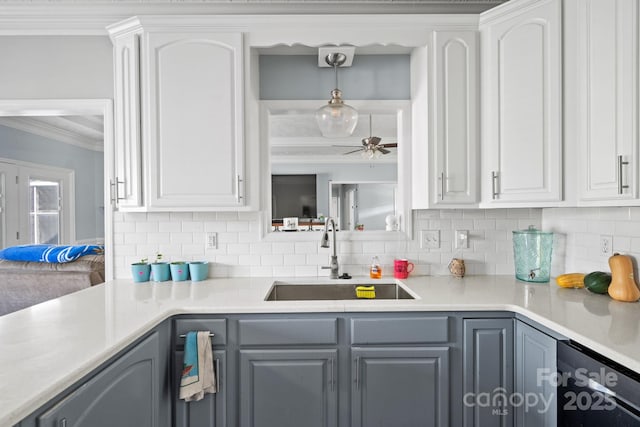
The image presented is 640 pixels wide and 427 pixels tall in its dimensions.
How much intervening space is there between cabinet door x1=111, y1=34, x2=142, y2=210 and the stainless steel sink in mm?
960

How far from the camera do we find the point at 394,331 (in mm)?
1696

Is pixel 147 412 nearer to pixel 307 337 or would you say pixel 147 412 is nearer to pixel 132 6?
pixel 307 337

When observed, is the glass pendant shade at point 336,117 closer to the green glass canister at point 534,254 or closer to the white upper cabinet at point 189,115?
the white upper cabinet at point 189,115

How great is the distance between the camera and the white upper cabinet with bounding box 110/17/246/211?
2.03m

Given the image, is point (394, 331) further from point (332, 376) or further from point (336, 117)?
point (336, 117)

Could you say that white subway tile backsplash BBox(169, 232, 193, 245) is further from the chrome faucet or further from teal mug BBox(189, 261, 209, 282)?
the chrome faucet

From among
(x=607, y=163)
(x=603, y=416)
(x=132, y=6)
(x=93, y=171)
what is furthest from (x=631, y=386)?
(x=93, y=171)

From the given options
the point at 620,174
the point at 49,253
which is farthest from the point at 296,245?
the point at 49,253

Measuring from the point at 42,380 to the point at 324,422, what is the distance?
117 centimetres

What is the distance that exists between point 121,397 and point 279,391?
67 cm

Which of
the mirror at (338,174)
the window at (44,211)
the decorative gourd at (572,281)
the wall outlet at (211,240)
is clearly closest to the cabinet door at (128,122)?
the wall outlet at (211,240)

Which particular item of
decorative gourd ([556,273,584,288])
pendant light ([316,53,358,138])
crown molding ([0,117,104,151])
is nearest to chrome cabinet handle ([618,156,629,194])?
decorative gourd ([556,273,584,288])

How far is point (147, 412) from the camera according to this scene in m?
1.46

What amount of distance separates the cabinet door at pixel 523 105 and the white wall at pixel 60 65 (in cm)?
230
